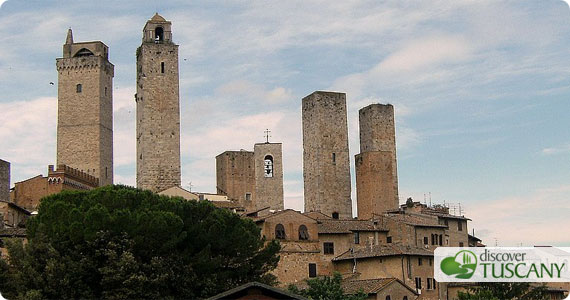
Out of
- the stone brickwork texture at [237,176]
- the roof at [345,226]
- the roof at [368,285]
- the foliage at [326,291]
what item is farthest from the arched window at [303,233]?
the stone brickwork texture at [237,176]

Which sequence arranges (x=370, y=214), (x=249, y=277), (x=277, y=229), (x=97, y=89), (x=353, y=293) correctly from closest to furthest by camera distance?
(x=249, y=277), (x=353, y=293), (x=277, y=229), (x=370, y=214), (x=97, y=89)

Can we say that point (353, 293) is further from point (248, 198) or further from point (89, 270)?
point (248, 198)

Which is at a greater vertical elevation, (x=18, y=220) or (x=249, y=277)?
(x=18, y=220)

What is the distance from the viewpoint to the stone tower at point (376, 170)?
187 ft

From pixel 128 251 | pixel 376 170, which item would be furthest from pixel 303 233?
pixel 128 251

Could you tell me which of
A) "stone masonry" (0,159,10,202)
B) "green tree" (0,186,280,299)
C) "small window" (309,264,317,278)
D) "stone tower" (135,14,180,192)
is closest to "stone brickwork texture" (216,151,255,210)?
"stone tower" (135,14,180,192)

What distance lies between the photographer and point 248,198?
6694 cm

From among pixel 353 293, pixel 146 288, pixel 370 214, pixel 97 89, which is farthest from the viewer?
pixel 97 89

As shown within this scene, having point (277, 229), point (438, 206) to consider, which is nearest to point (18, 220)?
point (277, 229)

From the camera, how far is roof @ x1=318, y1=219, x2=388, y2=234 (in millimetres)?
47094

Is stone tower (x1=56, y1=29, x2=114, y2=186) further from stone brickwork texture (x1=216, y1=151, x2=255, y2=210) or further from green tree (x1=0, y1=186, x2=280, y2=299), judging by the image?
green tree (x1=0, y1=186, x2=280, y2=299)

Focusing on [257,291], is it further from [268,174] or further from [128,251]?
[268,174]

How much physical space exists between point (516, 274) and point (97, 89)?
4368 cm

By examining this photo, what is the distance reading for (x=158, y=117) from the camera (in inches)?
2176
